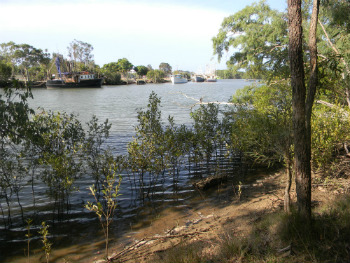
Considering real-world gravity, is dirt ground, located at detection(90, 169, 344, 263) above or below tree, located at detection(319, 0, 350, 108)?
below

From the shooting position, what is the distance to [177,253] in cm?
537

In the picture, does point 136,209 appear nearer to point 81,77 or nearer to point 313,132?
point 313,132

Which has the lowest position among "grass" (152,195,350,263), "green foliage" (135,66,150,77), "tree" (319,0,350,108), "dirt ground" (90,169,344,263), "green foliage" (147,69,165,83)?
"dirt ground" (90,169,344,263)

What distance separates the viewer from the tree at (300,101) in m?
4.59

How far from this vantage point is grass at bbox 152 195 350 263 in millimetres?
4234

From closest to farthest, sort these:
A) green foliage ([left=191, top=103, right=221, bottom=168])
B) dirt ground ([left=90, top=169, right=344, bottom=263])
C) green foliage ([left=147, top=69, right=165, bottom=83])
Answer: dirt ground ([left=90, top=169, right=344, bottom=263]) → green foliage ([left=191, top=103, right=221, bottom=168]) → green foliage ([left=147, top=69, right=165, bottom=83])

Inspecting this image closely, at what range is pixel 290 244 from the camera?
455 cm

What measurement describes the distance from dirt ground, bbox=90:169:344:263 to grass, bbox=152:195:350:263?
0.51 metres

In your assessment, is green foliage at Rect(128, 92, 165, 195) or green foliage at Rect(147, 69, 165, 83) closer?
green foliage at Rect(128, 92, 165, 195)

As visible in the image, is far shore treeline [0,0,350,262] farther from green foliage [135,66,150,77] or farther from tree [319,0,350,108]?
green foliage [135,66,150,77]

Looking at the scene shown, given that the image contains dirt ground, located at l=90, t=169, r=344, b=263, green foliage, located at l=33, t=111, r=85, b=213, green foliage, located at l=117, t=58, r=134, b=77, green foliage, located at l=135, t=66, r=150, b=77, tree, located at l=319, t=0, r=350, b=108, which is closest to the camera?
dirt ground, located at l=90, t=169, r=344, b=263

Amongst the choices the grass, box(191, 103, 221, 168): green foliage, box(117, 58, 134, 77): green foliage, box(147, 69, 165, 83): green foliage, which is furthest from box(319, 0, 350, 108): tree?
box(117, 58, 134, 77): green foliage

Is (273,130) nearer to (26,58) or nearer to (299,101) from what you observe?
(299,101)

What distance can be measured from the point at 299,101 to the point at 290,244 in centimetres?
234
